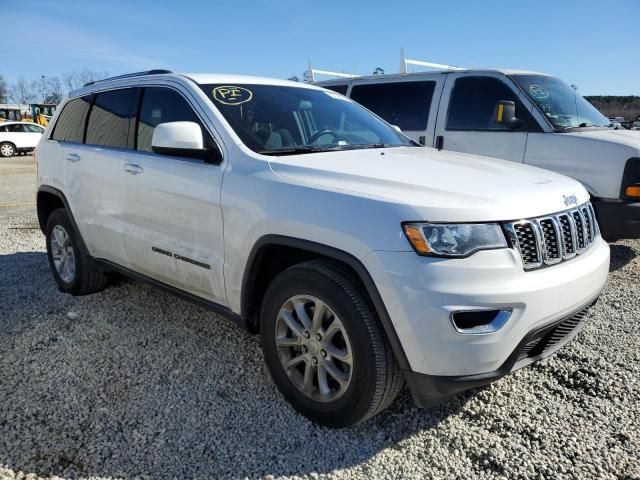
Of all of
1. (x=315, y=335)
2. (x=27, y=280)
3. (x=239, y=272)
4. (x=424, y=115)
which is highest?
(x=424, y=115)

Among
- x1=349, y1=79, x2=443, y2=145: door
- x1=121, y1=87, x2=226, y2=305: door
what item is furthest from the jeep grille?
x1=349, y1=79, x2=443, y2=145: door

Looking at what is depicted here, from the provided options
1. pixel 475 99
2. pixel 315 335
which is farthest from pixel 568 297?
pixel 475 99

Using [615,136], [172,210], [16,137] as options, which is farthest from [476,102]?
[16,137]

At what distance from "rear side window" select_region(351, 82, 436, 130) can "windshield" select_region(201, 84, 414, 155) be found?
2.64 meters

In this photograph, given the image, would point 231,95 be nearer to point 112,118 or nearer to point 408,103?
point 112,118

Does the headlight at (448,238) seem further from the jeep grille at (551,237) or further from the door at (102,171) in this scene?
the door at (102,171)

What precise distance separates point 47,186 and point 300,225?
3.24 meters

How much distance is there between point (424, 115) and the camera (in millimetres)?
6383

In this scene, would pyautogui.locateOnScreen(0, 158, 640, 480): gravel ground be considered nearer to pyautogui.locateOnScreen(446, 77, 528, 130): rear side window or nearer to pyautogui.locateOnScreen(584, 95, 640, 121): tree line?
pyautogui.locateOnScreen(446, 77, 528, 130): rear side window

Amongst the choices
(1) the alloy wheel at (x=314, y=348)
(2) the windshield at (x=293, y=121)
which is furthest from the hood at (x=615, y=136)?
(1) the alloy wheel at (x=314, y=348)

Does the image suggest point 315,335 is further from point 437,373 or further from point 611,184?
point 611,184

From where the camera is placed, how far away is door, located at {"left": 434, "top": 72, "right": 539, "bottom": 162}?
5645 mm

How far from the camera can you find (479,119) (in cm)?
595

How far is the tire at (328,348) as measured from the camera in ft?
7.72
